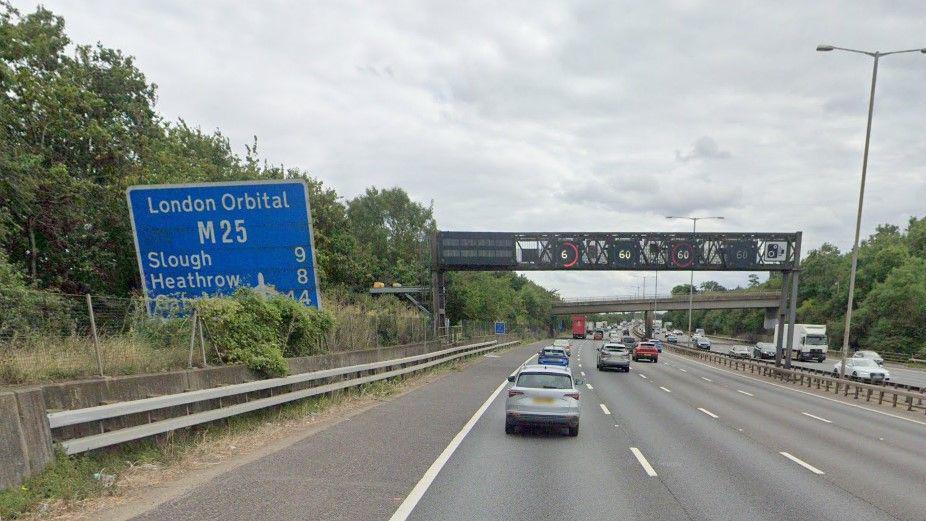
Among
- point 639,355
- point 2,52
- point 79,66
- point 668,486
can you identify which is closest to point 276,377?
point 668,486

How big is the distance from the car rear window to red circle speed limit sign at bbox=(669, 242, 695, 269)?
30547 millimetres

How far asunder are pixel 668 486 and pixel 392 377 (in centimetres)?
1487

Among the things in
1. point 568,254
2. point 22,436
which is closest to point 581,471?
point 22,436

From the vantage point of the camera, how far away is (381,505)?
24.5ft

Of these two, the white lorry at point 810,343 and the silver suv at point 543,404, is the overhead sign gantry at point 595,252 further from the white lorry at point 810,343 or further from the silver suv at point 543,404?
the silver suv at point 543,404

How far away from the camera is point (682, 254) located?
1683 inches

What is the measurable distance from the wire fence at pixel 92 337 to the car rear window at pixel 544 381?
588 centimetres

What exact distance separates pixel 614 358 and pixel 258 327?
2726 cm

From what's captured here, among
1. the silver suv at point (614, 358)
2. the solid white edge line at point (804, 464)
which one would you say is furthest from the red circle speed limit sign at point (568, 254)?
the solid white edge line at point (804, 464)

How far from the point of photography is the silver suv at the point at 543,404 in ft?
43.7

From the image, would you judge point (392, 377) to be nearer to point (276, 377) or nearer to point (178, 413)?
point (276, 377)

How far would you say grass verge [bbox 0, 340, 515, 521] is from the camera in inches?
261

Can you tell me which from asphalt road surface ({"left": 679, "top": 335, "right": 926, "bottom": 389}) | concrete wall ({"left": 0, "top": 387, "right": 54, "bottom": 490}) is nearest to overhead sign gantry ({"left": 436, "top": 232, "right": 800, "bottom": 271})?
asphalt road surface ({"left": 679, "top": 335, "right": 926, "bottom": 389})

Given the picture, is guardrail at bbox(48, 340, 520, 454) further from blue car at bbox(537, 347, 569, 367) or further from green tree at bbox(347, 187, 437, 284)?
green tree at bbox(347, 187, 437, 284)
